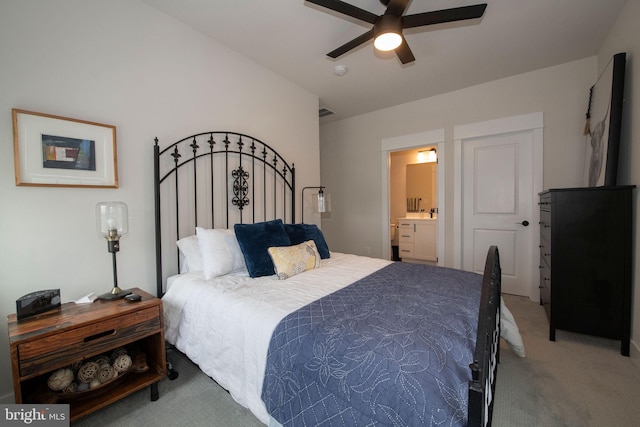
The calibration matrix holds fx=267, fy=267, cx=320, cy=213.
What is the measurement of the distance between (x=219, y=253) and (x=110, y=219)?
710mm

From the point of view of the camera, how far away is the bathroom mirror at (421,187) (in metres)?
5.53

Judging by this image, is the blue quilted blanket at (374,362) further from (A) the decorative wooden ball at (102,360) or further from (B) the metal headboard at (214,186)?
(B) the metal headboard at (214,186)

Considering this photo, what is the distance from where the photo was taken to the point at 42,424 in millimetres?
1230

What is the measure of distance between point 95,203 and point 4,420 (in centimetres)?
116

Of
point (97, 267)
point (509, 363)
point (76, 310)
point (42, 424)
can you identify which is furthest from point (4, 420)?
point (509, 363)

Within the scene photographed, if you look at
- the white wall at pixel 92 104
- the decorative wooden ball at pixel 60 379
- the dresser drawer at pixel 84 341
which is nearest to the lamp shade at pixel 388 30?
the white wall at pixel 92 104

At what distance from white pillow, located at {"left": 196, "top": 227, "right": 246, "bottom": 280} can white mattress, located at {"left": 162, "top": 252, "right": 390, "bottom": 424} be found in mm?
69

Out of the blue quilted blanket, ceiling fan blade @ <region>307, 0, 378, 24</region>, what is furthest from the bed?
ceiling fan blade @ <region>307, 0, 378, 24</region>

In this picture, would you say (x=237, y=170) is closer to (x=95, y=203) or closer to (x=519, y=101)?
(x=95, y=203)

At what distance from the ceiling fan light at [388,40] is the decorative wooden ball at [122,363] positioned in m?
2.60

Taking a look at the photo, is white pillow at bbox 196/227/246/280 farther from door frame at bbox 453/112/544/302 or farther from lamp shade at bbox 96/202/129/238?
door frame at bbox 453/112/544/302

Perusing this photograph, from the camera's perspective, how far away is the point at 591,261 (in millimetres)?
2109

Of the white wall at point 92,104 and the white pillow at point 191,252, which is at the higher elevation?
the white wall at point 92,104

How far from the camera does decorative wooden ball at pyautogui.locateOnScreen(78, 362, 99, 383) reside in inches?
56.2
